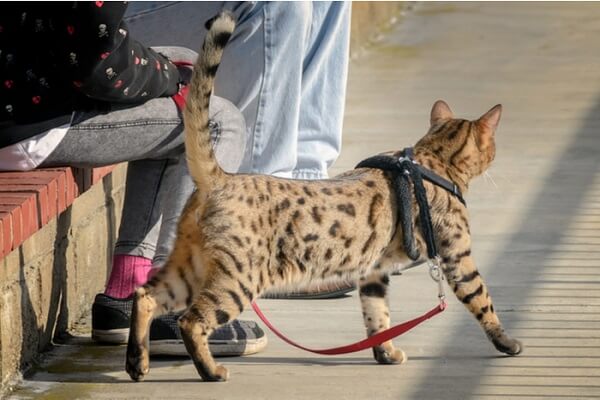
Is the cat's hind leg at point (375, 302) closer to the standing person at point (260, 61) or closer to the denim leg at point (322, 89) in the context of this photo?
the standing person at point (260, 61)

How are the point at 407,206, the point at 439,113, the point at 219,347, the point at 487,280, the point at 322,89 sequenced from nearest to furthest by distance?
the point at 407,206 → the point at 219,347 → the point at 439,113 → the point at 487,280 → the point at 322,89

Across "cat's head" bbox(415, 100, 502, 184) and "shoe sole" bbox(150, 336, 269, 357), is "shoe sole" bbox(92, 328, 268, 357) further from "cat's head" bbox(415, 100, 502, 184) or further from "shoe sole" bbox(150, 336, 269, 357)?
"cat's head" bbox(415, 100, 502, 184)

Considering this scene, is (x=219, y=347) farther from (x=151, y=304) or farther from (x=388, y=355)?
(x=388, y=355)

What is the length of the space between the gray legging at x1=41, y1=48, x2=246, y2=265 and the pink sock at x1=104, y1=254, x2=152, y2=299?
0.04m

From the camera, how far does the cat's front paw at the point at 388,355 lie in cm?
463

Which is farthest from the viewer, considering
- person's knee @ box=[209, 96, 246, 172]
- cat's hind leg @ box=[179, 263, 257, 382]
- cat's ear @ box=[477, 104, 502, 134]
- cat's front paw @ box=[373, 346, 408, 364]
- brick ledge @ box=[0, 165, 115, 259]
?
cat's ear @ box=[477, 104, 502, 134]

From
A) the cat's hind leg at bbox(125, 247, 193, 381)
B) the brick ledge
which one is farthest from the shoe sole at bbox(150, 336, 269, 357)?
the brick ledge

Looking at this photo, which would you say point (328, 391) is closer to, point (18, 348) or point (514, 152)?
point (18, 348)

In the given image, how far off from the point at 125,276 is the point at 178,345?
1.34ft

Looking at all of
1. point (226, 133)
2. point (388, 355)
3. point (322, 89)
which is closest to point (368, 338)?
point (388, 355)

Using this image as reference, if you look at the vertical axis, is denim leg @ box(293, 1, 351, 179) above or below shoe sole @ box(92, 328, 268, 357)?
above

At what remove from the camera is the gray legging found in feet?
15.0

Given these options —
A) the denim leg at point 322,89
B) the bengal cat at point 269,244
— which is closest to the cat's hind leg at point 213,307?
the bengal cat at point 269,244

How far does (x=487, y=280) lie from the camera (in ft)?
18.5
